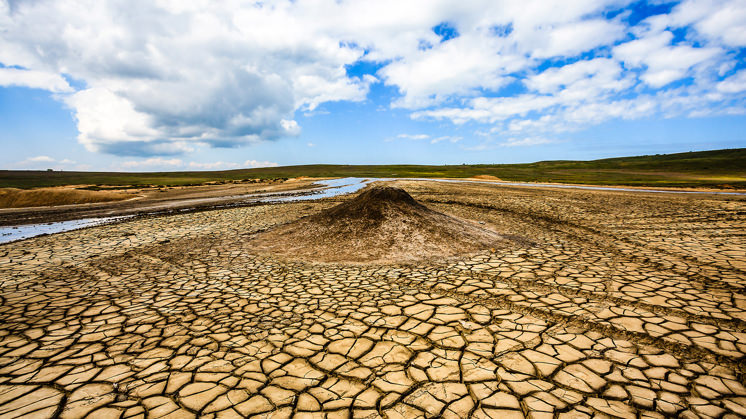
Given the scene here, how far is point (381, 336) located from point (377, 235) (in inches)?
198

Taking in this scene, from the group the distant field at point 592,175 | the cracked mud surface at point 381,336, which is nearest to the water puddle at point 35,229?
the cracked mud surface at point 381,336

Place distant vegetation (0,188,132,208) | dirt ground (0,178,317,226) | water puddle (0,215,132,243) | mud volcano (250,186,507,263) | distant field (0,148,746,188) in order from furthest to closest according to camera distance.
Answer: distant field (0,148,746,188) < distant vegetation (0,188,132,208) < dirt ground (0,178,317,226) < water puddle (0,215,132,243) < mud volcano (250,186,507,263)

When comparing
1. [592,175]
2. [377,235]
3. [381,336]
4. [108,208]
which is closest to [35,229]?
[108,208]

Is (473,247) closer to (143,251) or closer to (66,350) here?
(66,350)

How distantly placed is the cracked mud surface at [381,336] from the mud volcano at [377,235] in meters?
0.75

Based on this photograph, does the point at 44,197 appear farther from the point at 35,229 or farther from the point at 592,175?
the point at 592,175

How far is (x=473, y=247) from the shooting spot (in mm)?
8617

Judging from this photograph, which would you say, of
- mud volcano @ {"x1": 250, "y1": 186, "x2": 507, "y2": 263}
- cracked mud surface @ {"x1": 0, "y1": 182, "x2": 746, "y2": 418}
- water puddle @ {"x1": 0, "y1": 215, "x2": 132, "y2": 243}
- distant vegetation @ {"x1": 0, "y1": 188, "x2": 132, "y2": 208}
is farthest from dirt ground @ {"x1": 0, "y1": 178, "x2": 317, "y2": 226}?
mud volcano @ {"x1": 250, "y1": 186, "x2": 507, "y2": 263}

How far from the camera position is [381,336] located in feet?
13.5

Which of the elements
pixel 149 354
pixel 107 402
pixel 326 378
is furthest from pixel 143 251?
pixel 326 378

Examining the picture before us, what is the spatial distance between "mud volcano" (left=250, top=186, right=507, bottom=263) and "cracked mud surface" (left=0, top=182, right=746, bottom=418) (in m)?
0.75

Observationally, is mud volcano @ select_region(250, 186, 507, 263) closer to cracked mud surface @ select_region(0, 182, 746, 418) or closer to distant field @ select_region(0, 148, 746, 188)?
cracked mud surface @ select_region(0, 182, 746, 418)

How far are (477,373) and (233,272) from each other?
Answer: 5.61 meters

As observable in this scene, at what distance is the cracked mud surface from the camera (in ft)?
9.68
